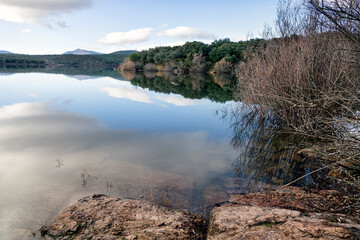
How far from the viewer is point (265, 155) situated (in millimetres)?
7848

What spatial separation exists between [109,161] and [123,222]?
3.61 metres

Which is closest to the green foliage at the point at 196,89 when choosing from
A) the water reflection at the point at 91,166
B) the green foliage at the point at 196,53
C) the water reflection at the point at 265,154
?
the water reflection at the point at 265,154

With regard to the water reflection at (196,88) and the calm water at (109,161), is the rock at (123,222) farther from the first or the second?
the water reflection at (196,88)

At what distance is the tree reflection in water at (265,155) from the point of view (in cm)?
625

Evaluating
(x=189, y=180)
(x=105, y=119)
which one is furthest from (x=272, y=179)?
(x=105, y=119)

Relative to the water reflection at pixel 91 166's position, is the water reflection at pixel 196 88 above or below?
above

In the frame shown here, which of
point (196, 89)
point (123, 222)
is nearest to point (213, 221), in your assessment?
point (123, 222)

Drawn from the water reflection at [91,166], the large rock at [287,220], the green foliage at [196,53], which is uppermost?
the green foliage at [196,53]

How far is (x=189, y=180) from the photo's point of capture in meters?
6.05

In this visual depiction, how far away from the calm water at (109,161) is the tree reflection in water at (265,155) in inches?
3.9

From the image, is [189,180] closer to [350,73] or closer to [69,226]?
[69,226]

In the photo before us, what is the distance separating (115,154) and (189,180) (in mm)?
2997

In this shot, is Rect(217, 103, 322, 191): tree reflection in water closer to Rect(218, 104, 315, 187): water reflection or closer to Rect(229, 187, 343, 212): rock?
Rect(218, 104, 315, 187): water reflection

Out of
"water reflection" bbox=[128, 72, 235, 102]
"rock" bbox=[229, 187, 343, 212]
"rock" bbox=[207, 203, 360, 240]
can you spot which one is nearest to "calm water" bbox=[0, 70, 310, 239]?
"rock" bbox=[229, 187, 343, 212]
